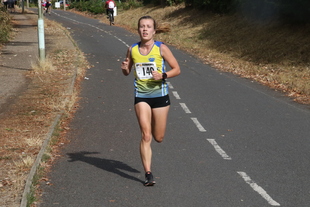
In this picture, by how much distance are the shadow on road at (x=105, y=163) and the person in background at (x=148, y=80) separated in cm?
76

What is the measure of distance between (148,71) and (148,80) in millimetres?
115

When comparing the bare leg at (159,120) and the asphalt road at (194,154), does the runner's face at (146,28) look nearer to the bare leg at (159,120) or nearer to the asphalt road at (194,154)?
the bare leg at (159,120)

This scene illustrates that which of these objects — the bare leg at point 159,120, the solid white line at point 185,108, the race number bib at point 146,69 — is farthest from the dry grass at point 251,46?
the race number bib at point 146,69

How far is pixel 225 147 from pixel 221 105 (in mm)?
4149

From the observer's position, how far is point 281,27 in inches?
1060

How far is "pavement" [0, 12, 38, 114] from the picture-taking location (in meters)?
14.4

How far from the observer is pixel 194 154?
8180 millimetres

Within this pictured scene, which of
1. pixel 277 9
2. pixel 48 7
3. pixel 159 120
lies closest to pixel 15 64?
pixel 277 9

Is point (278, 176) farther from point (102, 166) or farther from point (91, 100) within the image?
point (91, 100)

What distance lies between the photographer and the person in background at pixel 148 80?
629 cm

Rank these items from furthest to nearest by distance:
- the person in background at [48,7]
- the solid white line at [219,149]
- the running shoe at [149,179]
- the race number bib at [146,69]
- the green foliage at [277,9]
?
the person in background at [48,7], the green foliage at [277,9], the solid white line at [219,149], the running shoe at [149,179], the race number bib at [146,69]

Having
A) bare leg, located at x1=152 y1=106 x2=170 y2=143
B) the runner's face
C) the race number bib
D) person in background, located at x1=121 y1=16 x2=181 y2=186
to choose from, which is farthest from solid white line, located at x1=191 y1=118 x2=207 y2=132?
the runner's face

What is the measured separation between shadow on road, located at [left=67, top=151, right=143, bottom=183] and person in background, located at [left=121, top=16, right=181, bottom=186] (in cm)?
76

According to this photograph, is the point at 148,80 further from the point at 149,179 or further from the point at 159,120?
the point at 149,179
